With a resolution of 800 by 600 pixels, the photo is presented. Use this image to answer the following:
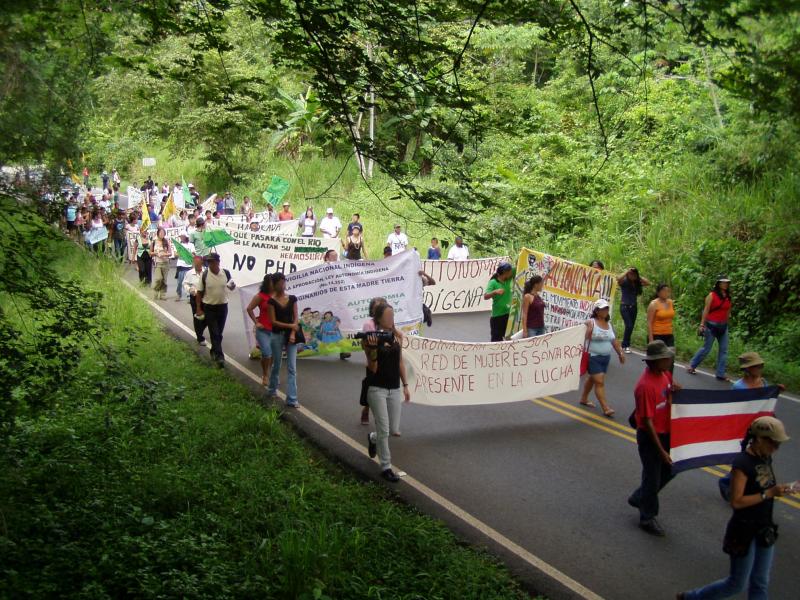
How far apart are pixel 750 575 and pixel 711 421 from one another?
188cm

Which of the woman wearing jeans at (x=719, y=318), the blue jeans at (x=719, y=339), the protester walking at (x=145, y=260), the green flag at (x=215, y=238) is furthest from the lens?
the protester walking at (x=145, y=260)

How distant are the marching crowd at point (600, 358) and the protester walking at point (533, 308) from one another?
1 centimetres

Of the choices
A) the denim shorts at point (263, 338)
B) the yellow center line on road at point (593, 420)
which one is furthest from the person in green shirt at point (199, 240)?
the yellow center line on road at point (593, 420)

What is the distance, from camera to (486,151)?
27656mm

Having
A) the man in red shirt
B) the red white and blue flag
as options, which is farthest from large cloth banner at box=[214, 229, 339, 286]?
the red white and blue flag

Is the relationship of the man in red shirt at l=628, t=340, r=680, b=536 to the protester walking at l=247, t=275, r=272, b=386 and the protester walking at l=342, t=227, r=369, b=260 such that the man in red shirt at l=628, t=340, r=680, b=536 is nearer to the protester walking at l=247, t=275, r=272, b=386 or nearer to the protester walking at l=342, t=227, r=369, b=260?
the protester walking at l=247, t=275, r=272, b=386

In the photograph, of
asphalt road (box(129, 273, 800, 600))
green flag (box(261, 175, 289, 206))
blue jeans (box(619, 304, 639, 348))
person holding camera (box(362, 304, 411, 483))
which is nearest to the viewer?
asphalt road (box(129, 273, 800, 600))

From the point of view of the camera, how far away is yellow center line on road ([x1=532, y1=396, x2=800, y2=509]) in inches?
348

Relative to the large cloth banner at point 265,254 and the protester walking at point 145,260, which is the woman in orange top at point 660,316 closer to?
the large cloth banner at point 265,254

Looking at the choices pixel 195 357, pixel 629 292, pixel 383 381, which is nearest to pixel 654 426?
pixel 383 381

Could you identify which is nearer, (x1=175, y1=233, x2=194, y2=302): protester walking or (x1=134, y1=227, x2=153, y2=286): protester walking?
(x1=175, y1=233, x2=194, y2=302): protester walking

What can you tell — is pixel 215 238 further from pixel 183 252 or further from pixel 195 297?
pixel 195 297

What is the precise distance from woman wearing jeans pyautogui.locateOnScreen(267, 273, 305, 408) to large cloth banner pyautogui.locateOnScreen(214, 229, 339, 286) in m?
5.61

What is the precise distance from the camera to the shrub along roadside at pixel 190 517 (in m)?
5.77
